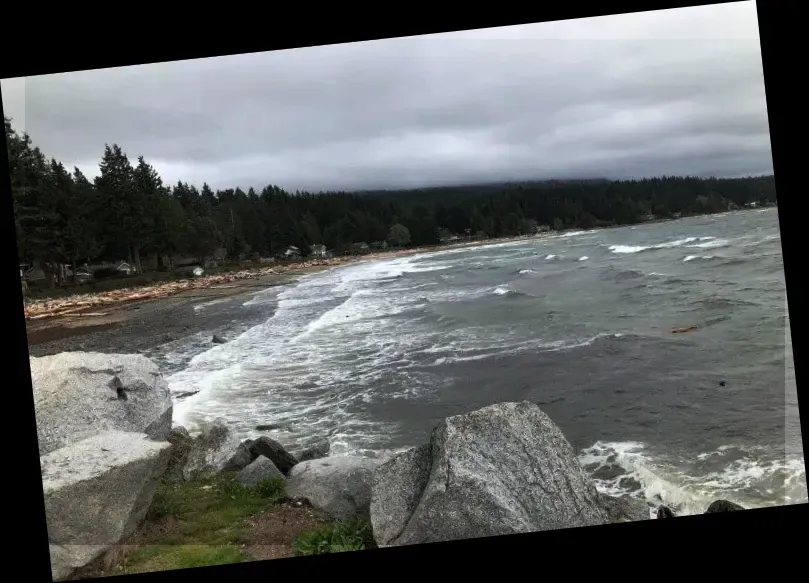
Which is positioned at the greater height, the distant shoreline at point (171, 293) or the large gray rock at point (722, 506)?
the distant shoreline at point (171, 293)

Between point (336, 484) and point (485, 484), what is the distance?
3.14 feet

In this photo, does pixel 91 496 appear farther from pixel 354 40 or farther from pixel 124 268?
pixel 354 40

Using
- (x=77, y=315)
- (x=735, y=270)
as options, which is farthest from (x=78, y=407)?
(x=735, y=270)

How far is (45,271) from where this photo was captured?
3.17 m

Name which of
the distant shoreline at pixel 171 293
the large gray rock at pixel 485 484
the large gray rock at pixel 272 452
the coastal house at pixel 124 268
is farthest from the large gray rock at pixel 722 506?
the coastal house at pixel 124 268

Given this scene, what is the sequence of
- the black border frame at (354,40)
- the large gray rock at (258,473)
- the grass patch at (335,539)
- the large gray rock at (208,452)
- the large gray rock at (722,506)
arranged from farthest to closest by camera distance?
the large gray rock at (208,452)
the large gray rock at (258,473)
the large gray rock at (722,506)
the grass patch at (335,539)
the black border frame at (354,40)

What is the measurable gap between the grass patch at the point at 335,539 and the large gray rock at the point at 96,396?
1272 mm

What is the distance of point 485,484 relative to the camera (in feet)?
8.68

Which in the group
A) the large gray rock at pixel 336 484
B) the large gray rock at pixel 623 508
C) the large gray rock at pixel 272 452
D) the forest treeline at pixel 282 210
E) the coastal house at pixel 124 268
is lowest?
the large gray rock at pixel 623 508

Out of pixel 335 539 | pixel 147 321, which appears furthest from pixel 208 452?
pixel 335 539

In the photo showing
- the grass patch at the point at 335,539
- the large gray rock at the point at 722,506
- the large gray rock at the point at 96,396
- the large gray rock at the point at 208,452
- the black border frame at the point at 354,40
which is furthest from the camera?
the large gray rock at the point at 208,452

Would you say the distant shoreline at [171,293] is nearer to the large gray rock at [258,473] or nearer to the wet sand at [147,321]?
the wet sand at [147,321]

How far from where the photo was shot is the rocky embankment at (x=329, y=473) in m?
2.66

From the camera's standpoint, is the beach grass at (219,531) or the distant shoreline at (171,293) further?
the distant shoreline at (171,293)
